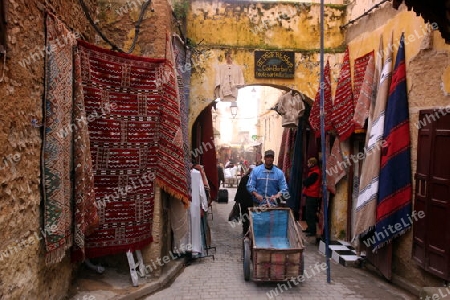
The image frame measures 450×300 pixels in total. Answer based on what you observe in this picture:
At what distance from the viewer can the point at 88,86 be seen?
4379 mm

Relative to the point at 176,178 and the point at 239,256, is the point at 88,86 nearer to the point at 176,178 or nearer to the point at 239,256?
the point at 176,178

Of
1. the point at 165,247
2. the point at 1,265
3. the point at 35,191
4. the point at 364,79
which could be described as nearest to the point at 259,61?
the point at 364,79

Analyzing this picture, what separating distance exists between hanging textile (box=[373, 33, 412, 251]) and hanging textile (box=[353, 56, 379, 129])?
63 centimetres

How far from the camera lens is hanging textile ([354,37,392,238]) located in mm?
5559

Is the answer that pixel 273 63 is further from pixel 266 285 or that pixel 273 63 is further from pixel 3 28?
pixel 3 28

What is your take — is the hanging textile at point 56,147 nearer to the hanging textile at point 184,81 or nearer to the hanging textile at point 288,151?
the hanging textile at point 184,81

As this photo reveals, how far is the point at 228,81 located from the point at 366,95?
2.71m

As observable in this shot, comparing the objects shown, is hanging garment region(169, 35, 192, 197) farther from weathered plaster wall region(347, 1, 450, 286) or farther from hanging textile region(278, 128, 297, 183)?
hanging textile region(278, 128, 297, 183)

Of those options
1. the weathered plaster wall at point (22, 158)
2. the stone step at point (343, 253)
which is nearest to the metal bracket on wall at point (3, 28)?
the weathered plaster wall at point (22, 158)

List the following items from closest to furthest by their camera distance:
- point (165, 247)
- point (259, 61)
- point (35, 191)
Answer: point (35, 191), point (165, 247), point (259, 61)

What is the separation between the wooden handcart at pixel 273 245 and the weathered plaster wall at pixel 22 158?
2.55 metres

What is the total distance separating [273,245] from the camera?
18.9ft

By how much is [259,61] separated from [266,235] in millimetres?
3666

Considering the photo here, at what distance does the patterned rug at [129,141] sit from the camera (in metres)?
4.54
